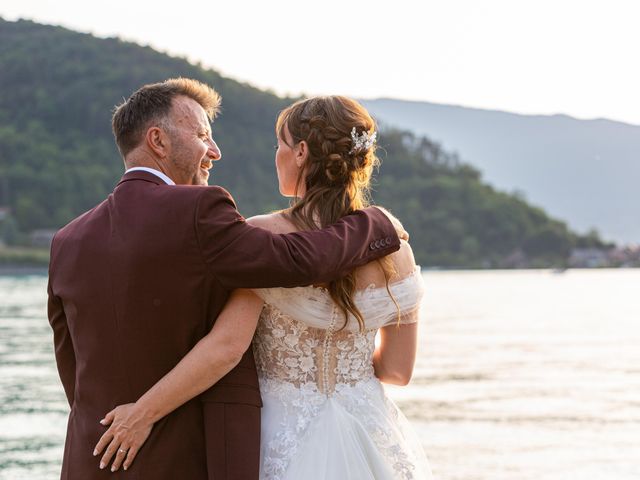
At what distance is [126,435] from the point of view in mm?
2119

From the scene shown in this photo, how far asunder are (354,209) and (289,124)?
0.24 m

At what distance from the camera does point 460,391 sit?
52.6 feet

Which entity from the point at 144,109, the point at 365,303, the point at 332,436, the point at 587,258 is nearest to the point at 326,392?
the point at 332,436

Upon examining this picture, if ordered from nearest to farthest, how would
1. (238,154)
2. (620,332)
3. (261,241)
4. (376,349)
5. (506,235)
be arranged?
(261,241), (376,349), (620,332), (238,154), (506,235)

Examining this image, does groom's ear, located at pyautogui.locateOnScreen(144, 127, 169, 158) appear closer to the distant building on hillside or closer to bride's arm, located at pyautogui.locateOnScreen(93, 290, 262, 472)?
bride's arm, located at pyautogui.locateOnScreen(93, 290, 262, 472)

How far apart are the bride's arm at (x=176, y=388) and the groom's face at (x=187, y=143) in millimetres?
317

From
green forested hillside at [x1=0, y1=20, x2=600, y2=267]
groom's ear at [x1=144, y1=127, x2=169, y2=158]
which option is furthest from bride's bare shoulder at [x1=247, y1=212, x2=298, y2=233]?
green forested hillside at [x1=0, y1=20, x2=600, y2=267]

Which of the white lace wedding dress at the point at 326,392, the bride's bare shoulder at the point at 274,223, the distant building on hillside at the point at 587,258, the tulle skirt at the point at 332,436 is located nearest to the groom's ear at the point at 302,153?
the bride's bare shoulder at the point at 274,223

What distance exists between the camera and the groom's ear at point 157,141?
2.23 meters

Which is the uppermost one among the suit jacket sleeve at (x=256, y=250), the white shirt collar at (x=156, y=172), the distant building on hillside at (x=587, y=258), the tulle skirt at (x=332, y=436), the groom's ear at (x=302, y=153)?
the groom's ear at (x=302, y=153)

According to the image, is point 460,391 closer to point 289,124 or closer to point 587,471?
point 587,471

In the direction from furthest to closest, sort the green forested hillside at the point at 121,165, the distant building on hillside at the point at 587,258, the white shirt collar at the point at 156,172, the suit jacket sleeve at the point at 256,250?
1. the distant building on hillside at the point at 587,258
2. the green forested hillside at the point at 121,165
3. the white shirt collar at the point at 156,172
4. the suit jacket sleeve at the point at 256,250

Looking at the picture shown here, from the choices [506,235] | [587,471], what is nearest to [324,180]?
[587,471]

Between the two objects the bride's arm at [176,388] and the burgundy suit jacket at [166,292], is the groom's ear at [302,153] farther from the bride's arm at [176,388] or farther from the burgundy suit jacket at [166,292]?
the bride's arm at [176,388]
